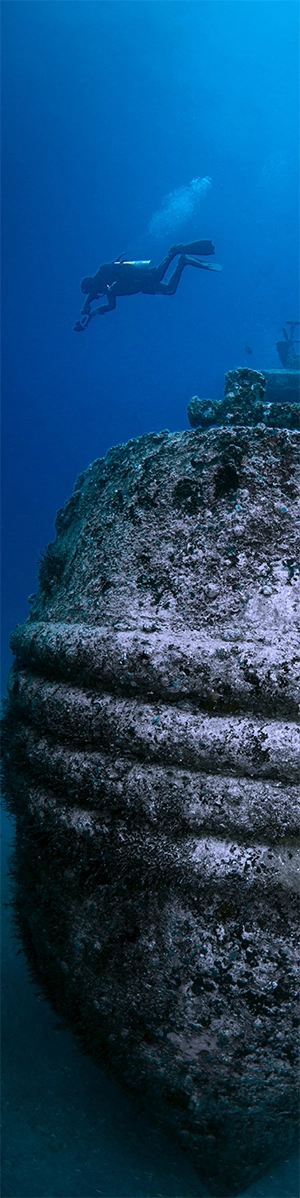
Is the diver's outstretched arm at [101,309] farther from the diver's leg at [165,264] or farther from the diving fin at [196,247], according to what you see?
the diving fin at [196,247]

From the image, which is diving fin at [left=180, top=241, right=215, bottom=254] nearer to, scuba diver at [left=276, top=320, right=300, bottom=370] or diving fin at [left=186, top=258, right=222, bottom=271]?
diving fin at [left=186, top=258, right=222, bottom=271]

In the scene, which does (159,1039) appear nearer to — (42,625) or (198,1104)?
(198,1104)

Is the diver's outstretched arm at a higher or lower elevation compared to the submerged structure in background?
higher

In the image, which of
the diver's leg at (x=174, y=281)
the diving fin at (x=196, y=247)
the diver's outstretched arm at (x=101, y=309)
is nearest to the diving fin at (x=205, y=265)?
the diving fin at (x=196, y=247)

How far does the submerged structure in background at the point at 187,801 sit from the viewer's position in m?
1.27

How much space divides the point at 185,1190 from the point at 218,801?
1161 millimetres

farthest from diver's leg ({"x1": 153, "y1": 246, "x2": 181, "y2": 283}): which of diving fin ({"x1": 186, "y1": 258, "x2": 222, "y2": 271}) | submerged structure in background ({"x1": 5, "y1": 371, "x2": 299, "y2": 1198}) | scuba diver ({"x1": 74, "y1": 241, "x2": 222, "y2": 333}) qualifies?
submerged structure in background ({"x1": 5, "y1": 371, "x2": 299, "y2": 1198})

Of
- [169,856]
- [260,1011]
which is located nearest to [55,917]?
[169,856]

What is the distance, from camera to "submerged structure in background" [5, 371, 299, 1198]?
49.9 inches

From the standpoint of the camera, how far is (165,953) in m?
1.31

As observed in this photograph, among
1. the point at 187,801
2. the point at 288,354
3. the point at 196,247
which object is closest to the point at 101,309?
the point at 196,247

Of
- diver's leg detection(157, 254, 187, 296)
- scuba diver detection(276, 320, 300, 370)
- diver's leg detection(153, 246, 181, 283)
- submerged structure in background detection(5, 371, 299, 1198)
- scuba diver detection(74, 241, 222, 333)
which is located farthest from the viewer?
scuba diver detection(74, 241, 222, 333)

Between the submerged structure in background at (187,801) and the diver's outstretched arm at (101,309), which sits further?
the diver's outstretched arm at (101,309)

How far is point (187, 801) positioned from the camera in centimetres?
131
